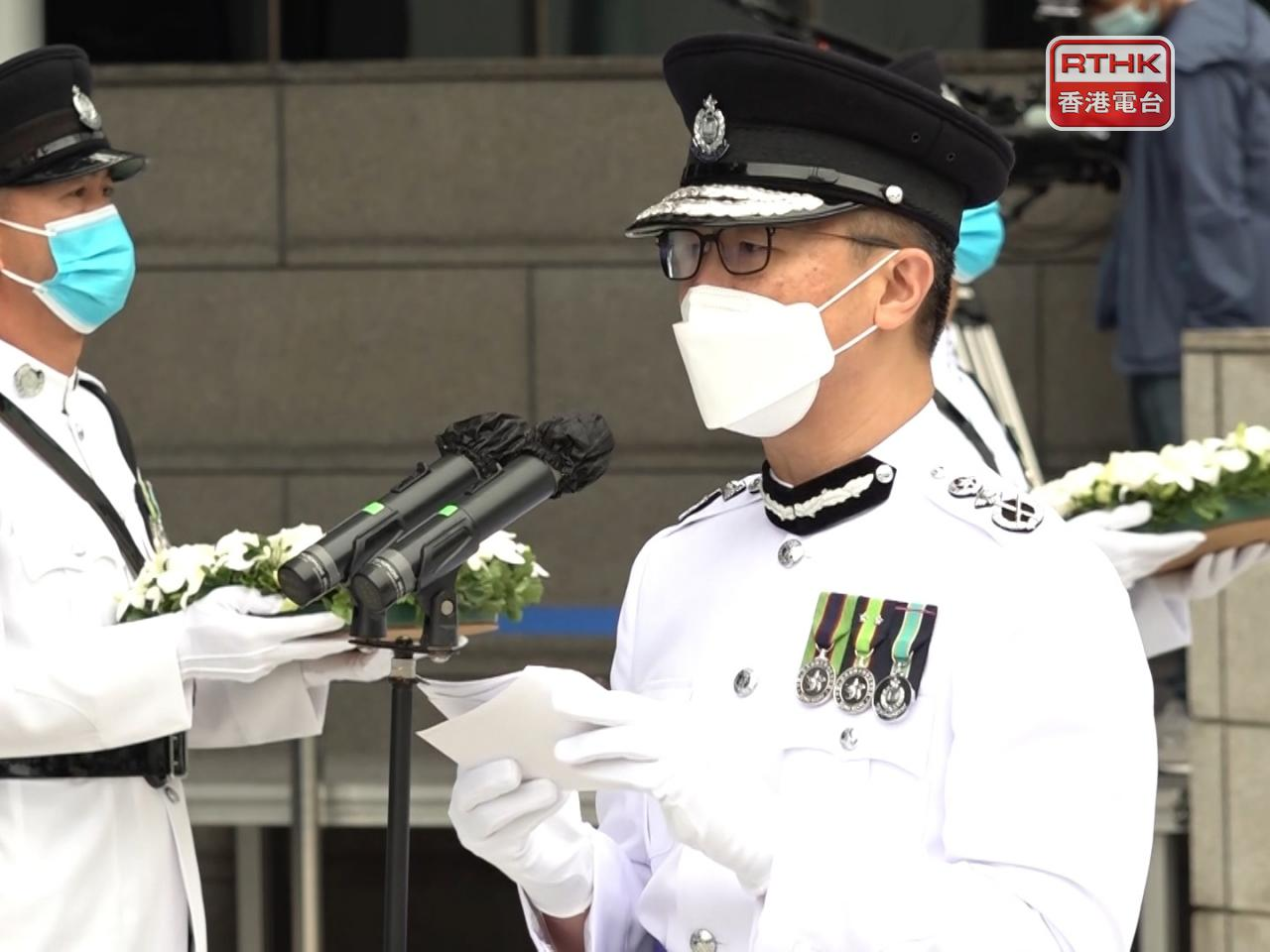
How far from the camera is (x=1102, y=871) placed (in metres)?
2.49

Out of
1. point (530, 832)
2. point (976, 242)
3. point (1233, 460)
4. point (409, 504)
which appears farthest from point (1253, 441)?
point (409, 504)

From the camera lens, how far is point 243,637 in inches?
153

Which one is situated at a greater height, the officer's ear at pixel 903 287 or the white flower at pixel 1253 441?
the officer's ear at pixel 903 287

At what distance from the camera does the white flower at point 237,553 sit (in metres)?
4.06

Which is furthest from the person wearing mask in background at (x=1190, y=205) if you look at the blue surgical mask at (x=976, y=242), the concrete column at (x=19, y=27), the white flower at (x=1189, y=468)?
the concrete column at (x=19, y=27)

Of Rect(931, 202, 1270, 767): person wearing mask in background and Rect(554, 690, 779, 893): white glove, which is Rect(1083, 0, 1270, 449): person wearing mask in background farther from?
Rect(554, 690, 779, 893): white glove

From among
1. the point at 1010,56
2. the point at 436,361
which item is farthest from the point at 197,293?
the point at 1010,56

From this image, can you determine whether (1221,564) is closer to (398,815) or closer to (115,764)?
(115,764)

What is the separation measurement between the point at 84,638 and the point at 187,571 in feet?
0.68

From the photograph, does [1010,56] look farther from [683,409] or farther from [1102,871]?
[1102,871]

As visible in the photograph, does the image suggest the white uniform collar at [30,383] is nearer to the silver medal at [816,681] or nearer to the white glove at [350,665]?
the white glove at [350,665]

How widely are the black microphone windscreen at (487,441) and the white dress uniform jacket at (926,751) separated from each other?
48 cm

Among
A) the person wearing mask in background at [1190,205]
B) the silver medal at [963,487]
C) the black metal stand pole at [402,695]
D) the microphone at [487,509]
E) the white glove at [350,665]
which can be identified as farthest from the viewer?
the person wearing mask in background at [1190,205]

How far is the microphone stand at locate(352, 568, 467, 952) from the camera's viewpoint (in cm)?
235
